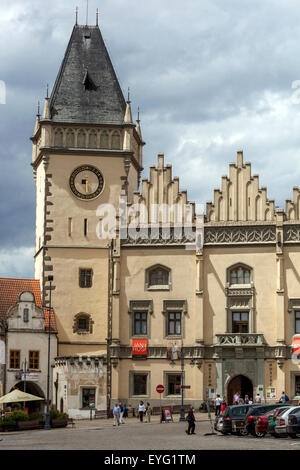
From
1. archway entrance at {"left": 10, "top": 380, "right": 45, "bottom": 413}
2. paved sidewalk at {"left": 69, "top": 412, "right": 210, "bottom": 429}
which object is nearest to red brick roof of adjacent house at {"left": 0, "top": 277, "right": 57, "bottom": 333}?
archway entrance at {"left": 10, "top": 380, "right": 45, "bottom": 413}

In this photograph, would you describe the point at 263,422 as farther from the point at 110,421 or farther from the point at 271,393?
the point at 271,393

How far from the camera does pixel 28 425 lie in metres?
51.2

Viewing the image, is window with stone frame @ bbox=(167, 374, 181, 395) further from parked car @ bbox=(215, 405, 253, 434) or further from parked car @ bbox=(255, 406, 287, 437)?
parked car @ bbox=(255, 406, 287, 437)

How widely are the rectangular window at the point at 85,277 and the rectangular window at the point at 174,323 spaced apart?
22.5ft

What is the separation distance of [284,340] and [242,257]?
21.6ft

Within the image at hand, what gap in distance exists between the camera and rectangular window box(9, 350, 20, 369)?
6369cm

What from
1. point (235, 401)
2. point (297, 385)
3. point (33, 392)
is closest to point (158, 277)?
point (235, 401)

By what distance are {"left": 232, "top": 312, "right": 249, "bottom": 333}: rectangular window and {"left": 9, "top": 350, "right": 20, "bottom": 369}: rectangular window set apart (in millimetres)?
15465

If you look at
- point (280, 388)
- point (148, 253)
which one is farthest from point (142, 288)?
point (280, 388)

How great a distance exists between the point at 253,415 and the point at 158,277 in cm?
2443

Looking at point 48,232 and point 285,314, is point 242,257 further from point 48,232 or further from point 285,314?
point 48,232

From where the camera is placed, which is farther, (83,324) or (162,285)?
(83,324)

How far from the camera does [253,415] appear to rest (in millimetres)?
41844

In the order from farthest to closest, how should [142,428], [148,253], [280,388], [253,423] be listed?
[148,253] < [280,388] < [142,428] < [253,423]
